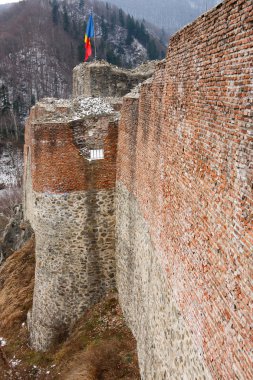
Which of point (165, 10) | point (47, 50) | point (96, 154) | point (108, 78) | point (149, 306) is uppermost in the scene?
point (165, 10)

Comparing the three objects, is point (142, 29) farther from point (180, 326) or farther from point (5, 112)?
point (180, 326)

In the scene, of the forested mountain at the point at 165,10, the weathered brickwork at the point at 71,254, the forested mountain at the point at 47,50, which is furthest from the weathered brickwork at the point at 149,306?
the forested mountain at the point at 165,10

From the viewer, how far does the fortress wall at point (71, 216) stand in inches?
452

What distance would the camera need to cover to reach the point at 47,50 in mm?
70938

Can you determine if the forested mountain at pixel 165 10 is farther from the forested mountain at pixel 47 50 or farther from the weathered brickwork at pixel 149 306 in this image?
the weathered brickwork at pixel 149 306

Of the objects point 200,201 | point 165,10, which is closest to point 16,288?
point 200,201

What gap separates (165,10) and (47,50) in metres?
94.2

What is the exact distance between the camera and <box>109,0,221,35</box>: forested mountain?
139 metres

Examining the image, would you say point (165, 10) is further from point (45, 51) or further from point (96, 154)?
point (96, 154)

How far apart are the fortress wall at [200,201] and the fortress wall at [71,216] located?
3200 mm

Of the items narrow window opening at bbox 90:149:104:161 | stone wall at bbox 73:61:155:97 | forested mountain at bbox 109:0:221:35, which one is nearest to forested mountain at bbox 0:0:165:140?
stone wall at bbox 73:61:155:97

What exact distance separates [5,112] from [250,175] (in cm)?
5893

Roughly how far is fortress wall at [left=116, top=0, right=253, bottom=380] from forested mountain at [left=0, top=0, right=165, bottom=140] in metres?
50.7

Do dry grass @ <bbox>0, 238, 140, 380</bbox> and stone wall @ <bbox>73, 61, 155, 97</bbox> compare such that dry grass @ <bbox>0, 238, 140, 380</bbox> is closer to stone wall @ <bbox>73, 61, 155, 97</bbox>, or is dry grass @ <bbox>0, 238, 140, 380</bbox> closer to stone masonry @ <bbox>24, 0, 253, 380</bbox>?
stone masonry @ <bbox>24, 0, 253, 380</bbox>
